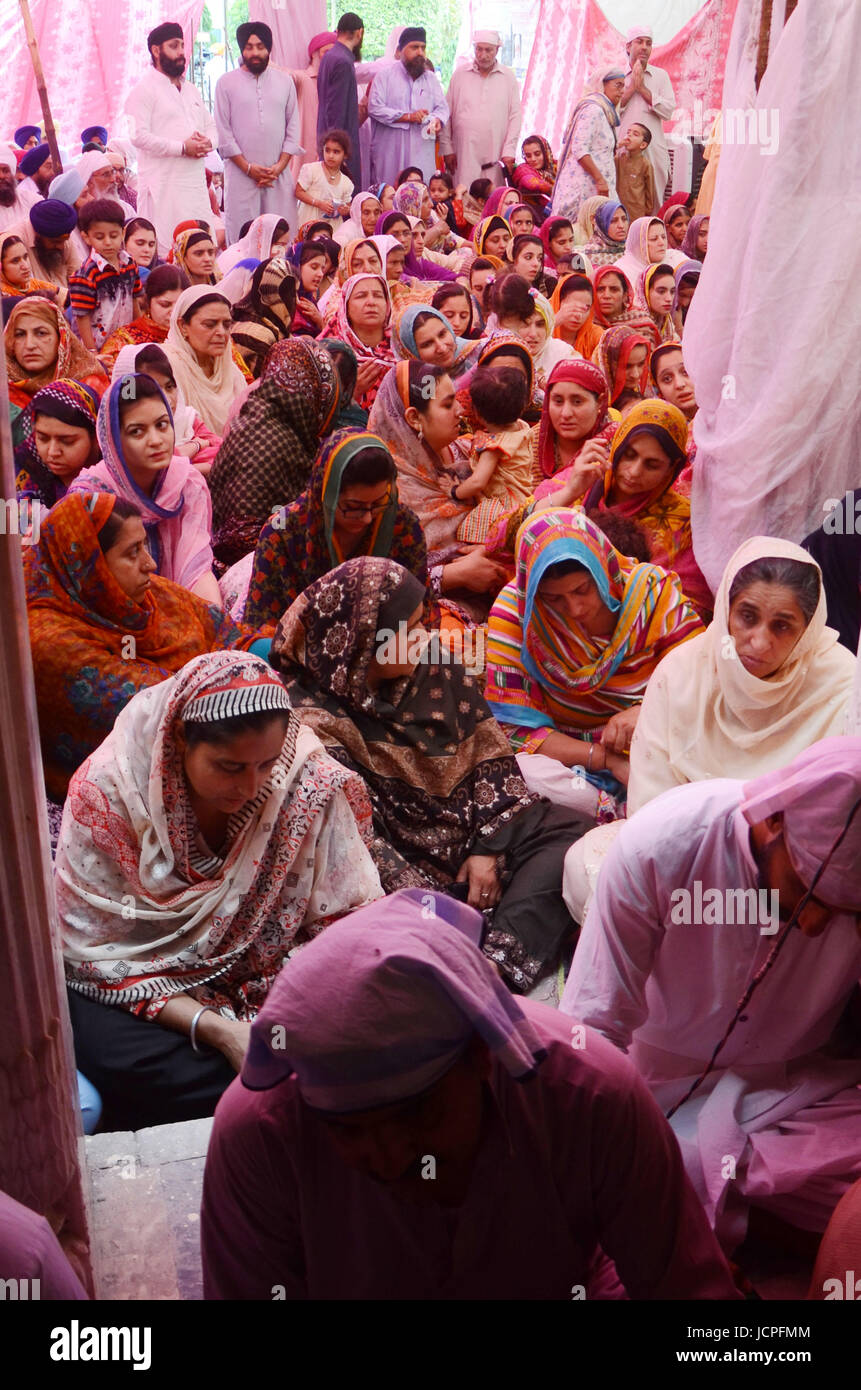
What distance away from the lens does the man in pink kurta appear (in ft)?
3.56

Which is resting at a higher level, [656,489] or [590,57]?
[590,57]

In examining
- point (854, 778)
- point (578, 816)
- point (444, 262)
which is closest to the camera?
point (854, 778)

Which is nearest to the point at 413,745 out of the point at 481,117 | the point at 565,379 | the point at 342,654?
the point at 342,654

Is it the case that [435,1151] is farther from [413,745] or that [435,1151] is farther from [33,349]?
[33,349]

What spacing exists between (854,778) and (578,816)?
49.4 inches

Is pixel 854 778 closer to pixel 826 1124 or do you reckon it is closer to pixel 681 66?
pixel 826 1124

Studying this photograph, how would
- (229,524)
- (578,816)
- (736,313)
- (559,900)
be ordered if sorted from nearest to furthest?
1. (559,900)
2. (578,816)
3. (736,313)
4. (229,524)

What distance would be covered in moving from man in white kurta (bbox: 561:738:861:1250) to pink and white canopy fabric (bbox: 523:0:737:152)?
35.9 ft

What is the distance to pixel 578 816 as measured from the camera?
8.77ft

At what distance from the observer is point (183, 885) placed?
2.09 meters

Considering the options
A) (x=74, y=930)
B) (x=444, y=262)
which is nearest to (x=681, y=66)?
(x=444, y=262)

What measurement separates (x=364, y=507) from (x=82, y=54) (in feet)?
31.1

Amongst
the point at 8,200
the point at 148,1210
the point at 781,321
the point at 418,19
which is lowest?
the point at 148,1210
